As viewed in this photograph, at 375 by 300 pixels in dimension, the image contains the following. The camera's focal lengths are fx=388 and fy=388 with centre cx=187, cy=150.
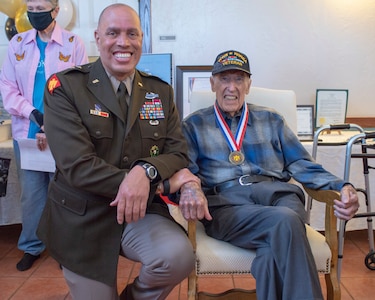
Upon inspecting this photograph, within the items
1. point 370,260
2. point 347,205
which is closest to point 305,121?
point 370,260

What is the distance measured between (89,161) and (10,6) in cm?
200

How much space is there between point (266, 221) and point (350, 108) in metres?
1.97

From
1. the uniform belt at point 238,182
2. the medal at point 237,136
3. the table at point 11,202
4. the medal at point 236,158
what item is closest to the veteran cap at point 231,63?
the medal at point 237,136

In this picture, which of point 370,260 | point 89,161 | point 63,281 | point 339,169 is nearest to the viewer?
point 89,161

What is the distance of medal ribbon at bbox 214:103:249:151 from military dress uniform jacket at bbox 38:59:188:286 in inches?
13.9

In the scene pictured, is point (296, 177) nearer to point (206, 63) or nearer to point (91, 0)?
point (206, 63)

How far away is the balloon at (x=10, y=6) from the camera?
2729 millimetres

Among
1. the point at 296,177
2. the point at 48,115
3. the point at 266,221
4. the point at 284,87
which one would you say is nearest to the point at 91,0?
the point at 284,87

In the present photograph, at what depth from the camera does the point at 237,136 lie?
1.75 meters

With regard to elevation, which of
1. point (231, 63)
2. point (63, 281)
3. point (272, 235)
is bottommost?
point (63, 281)

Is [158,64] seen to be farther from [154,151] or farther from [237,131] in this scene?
[154,151]

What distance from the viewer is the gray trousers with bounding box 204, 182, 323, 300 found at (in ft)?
4.17

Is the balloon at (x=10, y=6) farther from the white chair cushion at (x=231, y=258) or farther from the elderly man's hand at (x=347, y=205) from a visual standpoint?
the elderly man's hand at (x=347, y=205)

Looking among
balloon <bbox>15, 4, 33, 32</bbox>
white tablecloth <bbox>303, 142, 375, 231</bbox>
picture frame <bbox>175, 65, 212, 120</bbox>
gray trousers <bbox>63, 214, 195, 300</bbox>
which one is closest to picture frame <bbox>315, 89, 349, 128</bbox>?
white tablecloth <bbox>303, 142, 375, 231</bbox>
